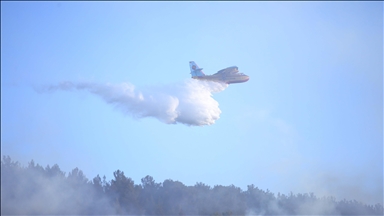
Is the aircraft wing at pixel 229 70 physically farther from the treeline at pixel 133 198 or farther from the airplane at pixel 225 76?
the treeline at pixel 133 198

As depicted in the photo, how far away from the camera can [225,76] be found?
68.7 meters

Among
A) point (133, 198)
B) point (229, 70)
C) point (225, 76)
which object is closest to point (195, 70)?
point (225, 76)

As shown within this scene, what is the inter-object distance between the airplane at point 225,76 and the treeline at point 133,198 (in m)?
15.1

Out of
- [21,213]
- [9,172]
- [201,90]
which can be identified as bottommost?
[21,213]

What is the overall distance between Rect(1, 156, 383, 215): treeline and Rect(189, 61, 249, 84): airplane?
1508 centimetres

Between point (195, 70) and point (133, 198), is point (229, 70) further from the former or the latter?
point (133, 198)

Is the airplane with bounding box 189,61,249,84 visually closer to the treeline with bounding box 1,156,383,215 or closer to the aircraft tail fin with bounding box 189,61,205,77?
the aircraft tail fin with bounding box 189,61,205,77

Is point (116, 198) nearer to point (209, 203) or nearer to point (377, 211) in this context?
point (209, 203)

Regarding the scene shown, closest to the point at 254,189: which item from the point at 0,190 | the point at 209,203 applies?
the point at 209,203

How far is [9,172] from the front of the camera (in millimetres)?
42281

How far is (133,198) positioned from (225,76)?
19756mm

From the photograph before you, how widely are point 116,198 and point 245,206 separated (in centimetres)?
2184

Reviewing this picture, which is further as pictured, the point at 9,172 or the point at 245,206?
the point at 245,206

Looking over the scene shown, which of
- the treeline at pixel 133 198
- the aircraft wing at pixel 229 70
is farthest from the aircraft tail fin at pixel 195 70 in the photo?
the treeline at pixel 133 198
